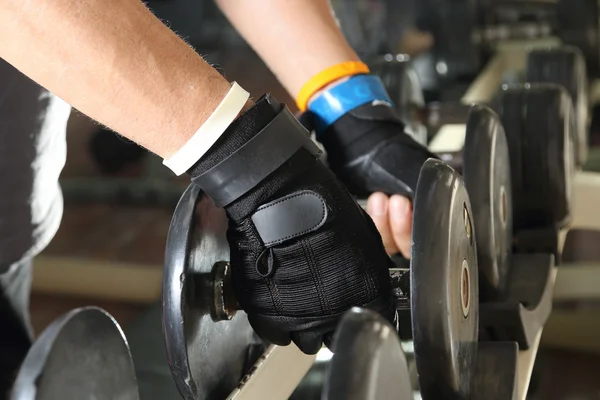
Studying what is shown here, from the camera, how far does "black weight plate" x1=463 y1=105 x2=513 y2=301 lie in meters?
0.83

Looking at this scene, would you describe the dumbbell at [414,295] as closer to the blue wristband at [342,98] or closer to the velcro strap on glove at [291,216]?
the velcro strap on glove at [291,216]

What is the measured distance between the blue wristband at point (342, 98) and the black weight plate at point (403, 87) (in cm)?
42

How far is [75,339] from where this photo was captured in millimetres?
618

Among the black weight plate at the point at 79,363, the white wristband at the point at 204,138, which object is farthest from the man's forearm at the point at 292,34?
the black weight plate at the point at 79,363

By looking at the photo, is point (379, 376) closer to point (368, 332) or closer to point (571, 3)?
point (368, 332)

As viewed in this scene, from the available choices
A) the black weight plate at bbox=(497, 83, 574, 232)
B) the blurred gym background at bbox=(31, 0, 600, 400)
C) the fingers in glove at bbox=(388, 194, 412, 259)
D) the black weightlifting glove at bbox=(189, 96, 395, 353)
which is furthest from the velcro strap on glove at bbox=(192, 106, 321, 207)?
the blurred gym background at bbox=(31, 0, 600, 400)

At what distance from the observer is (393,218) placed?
857 mm

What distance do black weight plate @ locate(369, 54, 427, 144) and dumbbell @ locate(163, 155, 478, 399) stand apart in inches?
25.3

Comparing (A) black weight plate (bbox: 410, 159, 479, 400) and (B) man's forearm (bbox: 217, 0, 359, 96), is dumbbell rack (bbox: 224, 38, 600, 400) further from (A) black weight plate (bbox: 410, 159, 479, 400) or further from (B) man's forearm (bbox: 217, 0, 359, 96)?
(B) man's forearm (bbox: 217, 0, 359, 96)

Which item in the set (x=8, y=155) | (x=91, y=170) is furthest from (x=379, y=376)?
(x=91, y=170)

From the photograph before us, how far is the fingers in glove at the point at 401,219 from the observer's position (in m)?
0.85

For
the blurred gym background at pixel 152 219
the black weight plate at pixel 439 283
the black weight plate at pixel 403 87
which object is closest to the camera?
the black weight plate at pixel 439 283

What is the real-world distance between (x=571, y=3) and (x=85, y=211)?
1.28 m

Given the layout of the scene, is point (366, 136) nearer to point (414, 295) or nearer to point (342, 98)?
point (342, 98)
